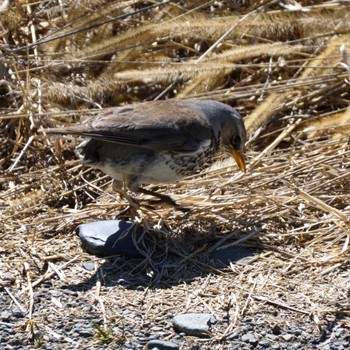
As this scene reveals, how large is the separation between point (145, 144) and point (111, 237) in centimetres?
57

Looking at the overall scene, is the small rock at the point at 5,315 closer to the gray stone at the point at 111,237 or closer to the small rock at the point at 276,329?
the gray stone at the point at 111,237

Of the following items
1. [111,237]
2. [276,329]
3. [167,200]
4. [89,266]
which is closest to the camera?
[276,329]

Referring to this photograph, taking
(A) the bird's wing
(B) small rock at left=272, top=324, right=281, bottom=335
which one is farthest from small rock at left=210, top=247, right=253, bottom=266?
(B) small rock at left=272, top=324, right=281, bottom=335

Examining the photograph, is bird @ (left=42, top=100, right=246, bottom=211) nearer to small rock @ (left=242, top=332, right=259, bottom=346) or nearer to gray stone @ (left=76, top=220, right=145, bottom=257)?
gray stone @ (left=76, top=220, right=145, bottom=257)

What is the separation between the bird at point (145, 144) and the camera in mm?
5504

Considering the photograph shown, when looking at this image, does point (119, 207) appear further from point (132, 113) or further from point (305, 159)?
point (305, 159)

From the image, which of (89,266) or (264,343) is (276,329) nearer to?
(264,343)

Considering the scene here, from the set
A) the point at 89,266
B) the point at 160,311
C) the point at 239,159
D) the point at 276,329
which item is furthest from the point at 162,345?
the point at 239,159

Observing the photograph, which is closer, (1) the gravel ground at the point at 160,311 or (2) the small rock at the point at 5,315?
(1) the gravel ground at the point at 160,311

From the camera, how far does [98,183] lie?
6.42 metres

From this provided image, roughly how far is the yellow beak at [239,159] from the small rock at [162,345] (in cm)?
191

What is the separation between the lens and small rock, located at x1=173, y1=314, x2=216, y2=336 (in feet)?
14.5

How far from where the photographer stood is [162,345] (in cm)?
428

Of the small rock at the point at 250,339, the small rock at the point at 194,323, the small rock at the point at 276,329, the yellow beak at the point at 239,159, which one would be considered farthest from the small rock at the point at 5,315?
the yellow beak at the point at 239,159
